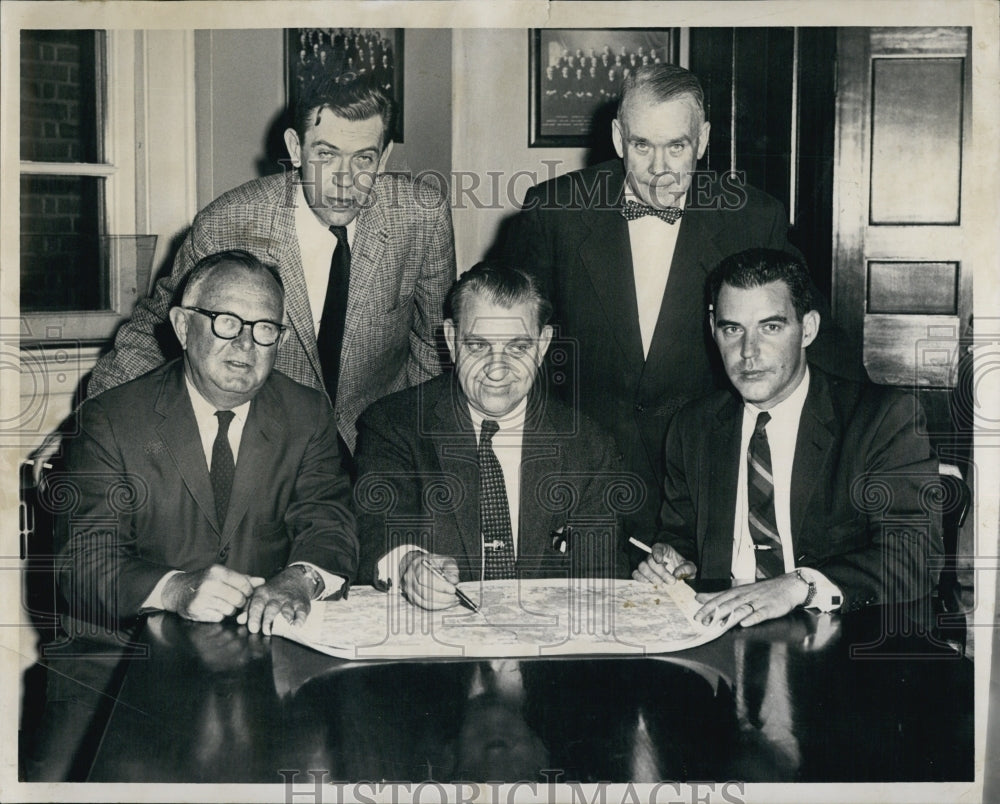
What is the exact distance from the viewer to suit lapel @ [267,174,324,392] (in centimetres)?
288

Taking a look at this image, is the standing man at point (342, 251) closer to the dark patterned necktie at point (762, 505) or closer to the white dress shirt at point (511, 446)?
the white dress shirt at point (511, 446)

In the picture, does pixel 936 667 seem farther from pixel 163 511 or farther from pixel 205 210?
pixel 205 210

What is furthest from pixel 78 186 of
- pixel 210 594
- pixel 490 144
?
pixel 210 594

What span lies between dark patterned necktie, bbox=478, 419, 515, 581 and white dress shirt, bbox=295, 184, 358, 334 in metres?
0.58

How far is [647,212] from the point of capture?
291 cm

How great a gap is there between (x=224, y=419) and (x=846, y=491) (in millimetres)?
1590

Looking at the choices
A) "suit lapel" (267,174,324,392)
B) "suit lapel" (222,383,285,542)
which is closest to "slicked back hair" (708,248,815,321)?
"suit lapel" (267,174,324,392)

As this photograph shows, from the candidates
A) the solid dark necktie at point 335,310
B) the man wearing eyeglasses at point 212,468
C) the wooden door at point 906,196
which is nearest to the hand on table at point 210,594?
the man wearing eyeglasses at point 212,468

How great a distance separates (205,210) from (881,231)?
72.9 inches

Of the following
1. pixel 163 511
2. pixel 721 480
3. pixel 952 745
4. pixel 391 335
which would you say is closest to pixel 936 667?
pixel 952 745

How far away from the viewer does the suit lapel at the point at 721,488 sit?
2.76 meters

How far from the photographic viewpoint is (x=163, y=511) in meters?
2.73

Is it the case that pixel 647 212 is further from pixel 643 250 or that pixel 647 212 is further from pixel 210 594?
pixel 210 594

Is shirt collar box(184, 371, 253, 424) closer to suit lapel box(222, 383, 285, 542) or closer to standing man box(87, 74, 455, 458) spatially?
suit lapel box(222, 383, 285, 542)
